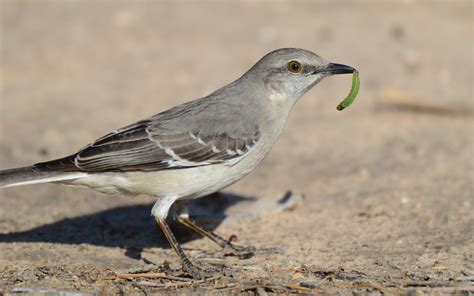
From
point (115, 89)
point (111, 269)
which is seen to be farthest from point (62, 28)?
point (111, 269)

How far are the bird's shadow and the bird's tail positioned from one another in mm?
792

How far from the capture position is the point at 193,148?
6.92 meters

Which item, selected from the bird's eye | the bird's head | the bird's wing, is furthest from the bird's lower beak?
the bird's wing

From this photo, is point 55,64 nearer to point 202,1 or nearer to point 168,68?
point 168,68

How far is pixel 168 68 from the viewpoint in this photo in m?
13.1

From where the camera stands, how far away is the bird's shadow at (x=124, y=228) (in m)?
7.58

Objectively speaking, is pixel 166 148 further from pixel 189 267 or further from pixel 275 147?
pixel 275 147

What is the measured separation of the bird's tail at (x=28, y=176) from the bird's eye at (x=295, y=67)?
2.23 m

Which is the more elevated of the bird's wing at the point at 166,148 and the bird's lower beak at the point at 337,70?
the bird's lower beak at the point at 337,70

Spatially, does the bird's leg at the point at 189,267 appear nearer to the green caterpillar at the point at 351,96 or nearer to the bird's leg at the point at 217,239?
the bird's leg at the point at 217,239

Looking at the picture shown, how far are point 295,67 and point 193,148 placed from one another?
1294mm

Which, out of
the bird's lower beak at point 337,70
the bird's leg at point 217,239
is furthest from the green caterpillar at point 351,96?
the bird's leg at point 217,239

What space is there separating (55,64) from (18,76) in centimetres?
68

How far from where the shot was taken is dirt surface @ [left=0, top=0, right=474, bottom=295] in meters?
6.39
